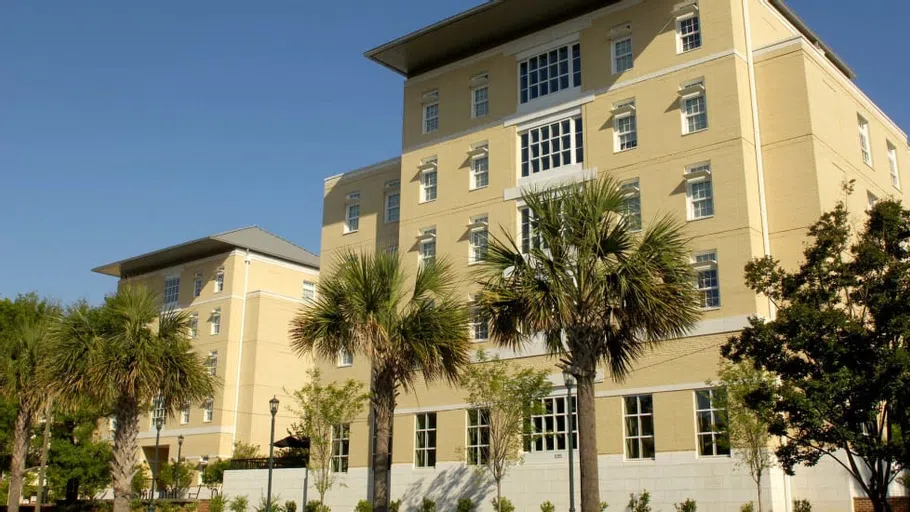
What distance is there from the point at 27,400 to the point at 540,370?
72.7 ft

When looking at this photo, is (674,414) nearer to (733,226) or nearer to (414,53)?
(733,226)

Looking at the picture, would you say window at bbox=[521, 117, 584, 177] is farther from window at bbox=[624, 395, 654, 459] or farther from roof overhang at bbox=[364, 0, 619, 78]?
window at bbox=[624, 395, 654, 459]

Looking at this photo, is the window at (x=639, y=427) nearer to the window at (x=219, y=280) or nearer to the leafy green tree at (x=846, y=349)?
the leafy green tree at (x=846, y=349)

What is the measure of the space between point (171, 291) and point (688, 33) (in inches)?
1686

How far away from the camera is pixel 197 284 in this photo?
64.2 m

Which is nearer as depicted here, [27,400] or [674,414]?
[674,414]

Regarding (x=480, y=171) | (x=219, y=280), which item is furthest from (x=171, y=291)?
(x=480, y=171)

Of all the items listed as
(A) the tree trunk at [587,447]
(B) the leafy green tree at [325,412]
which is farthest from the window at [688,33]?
(B) the leafy green tree at [325,412]

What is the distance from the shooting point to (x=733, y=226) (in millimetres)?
33156

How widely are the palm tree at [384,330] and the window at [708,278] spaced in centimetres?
1030

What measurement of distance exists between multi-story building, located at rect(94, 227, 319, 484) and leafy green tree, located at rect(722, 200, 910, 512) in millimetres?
41567

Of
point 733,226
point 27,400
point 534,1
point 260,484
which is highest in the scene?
point 534,1

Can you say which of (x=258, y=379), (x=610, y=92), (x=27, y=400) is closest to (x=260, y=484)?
(x=27, y=400)

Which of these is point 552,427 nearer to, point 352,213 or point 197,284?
point 352,213
